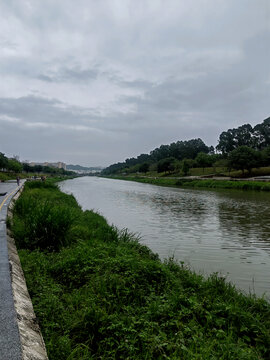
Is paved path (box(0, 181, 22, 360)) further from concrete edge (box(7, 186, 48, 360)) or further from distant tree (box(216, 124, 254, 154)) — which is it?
distant tree (box(216, 124, 254, 154))

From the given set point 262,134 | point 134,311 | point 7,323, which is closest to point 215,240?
point 134,311

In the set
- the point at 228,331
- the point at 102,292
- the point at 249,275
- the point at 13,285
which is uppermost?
the point at 13,285

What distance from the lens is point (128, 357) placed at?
3.23m

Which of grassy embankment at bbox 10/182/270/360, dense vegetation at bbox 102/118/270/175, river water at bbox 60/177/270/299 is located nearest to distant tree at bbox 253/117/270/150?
dense vegetation at bbox 102/118/270/175

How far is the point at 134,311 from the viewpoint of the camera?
430 cm

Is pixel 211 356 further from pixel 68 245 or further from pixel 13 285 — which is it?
pixel 68 245

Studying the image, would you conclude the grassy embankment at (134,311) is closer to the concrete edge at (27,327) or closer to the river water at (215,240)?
the concrete edge at (27,327)

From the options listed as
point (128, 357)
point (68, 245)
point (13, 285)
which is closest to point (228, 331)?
point (128, 357)

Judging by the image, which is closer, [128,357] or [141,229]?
[128,357]

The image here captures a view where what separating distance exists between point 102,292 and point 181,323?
1538 mm

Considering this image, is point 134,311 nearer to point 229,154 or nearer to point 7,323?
point 7,323

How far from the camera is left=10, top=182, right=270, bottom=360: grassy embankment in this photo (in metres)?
3.43

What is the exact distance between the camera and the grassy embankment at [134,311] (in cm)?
343

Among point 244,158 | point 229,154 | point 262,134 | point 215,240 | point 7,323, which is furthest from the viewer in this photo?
point 262,134
